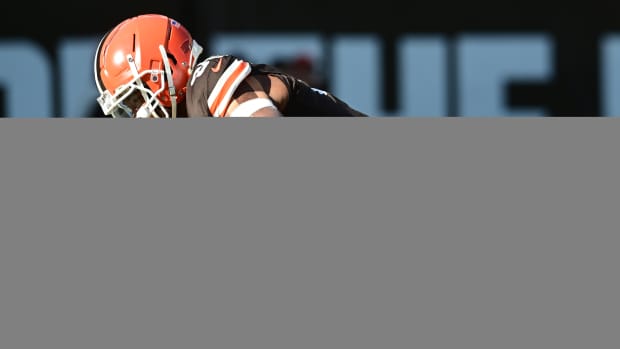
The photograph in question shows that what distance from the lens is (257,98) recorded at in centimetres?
256

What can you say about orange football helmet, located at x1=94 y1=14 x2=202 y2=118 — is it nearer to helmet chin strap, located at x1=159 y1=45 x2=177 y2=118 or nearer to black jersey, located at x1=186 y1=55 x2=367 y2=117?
helmet chin strap, located at x1=159 y1=45 x2=177 y2=118

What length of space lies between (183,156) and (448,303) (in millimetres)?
411

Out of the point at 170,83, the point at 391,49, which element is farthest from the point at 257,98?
the point at 391,49

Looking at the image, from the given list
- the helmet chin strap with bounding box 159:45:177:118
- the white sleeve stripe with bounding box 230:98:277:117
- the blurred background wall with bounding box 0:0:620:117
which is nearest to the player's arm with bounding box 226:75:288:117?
the white sleeve stripe with bounding box 230:98:277:117

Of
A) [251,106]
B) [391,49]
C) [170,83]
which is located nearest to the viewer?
[251,106]

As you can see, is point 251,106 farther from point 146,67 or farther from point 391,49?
point 391,49

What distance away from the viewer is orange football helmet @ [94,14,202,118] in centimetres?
300

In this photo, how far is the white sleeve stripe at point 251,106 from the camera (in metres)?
2.51

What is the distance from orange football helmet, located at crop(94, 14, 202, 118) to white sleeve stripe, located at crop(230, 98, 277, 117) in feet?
1.53

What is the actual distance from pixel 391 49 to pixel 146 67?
11.6 feet

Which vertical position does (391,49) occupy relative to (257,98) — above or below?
above

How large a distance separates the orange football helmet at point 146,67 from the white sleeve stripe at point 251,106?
468mm

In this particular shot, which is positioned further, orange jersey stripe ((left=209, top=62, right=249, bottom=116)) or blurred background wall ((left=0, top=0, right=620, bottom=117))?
blurred background wall ((left=0, top=0, right=620, bottom=117))

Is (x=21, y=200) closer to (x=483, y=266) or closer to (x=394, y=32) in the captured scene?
(x=483, y=266)
